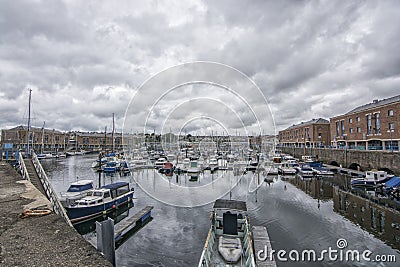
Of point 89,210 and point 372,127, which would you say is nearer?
point 89,210

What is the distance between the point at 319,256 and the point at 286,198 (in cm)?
1130

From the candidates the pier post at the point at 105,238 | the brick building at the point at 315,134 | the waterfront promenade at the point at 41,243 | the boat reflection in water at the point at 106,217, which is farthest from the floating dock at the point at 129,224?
the brick building at the point at 315,134

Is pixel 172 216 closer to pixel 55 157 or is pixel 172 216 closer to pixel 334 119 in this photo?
pixel 334 119

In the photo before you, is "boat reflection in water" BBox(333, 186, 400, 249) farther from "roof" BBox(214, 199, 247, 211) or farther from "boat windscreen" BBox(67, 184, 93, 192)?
"boat windscreen" BBox(67, 184, 93, 192)

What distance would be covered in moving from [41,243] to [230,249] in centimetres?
690

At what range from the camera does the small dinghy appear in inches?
341

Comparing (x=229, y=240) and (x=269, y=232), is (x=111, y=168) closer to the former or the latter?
(x=269, y=232)

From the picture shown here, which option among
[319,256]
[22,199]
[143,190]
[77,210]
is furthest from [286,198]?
[22,199]

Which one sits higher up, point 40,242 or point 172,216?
point 40,242

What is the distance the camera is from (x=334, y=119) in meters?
51.3

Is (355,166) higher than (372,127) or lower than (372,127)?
lower

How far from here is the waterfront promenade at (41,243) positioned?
4080 millimetres

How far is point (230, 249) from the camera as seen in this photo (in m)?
9.04

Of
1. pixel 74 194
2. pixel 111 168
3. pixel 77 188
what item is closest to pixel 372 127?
pixel 77 188
